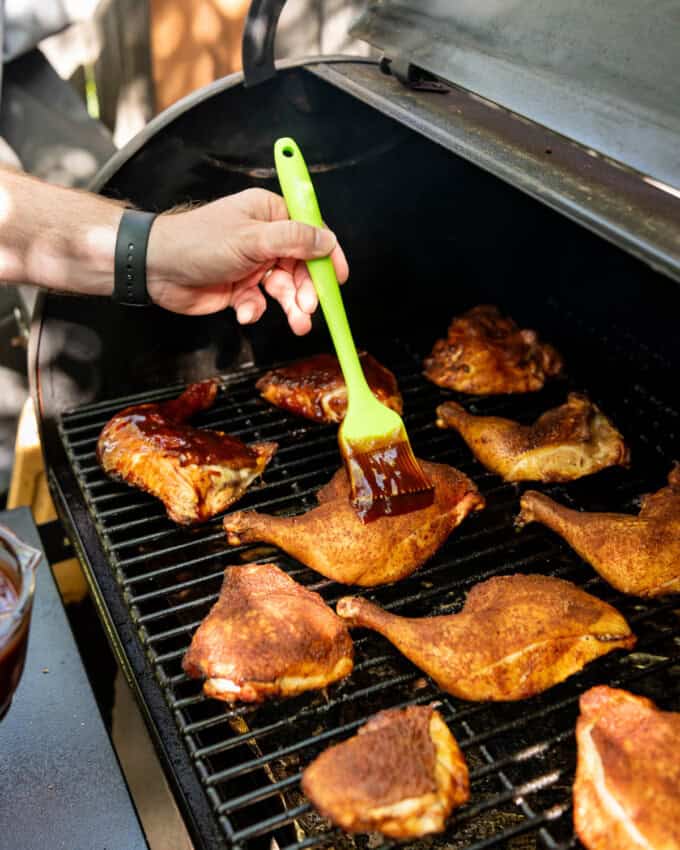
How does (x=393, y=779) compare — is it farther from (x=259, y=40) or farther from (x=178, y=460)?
(x=259, y=40)

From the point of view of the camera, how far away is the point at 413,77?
96.0 inches

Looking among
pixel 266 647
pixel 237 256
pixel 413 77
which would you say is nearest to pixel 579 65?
pixel 413 77

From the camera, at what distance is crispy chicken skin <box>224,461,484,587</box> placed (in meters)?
2.30

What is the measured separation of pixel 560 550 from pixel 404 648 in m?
0.64

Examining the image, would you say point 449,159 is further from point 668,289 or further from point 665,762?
point 665,762

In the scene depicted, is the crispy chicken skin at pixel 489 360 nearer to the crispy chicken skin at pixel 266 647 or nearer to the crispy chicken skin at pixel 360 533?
the crispy chicken skin at pixel 360 533

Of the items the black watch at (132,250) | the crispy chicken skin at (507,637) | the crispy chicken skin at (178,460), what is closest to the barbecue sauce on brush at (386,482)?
the crispy chicken skin at (507,637)

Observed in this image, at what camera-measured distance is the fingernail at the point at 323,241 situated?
227cm

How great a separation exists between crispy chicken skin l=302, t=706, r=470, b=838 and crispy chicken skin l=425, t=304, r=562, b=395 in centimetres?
156

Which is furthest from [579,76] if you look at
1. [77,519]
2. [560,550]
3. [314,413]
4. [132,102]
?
[132,102]

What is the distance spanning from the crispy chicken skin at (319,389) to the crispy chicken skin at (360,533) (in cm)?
50

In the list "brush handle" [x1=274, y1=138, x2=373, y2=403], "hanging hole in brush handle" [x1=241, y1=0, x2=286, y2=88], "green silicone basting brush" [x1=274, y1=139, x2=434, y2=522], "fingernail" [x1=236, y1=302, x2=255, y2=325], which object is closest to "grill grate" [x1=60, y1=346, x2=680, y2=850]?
"green silicone basting brush" [x1=274, y1=139, x2=434, y2=522]

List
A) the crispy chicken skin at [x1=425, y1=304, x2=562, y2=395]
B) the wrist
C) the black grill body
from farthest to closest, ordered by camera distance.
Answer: the crispy chicken skin at [x1=425, y1=304, x2=562, y2=395]
the wrist
the black grill body

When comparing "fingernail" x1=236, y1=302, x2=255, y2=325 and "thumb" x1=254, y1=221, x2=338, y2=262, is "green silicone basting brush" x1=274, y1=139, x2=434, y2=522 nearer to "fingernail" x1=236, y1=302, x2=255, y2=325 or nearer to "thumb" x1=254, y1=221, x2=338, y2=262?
"thumb" x1=254, y1=221, x2=338, y2=262
